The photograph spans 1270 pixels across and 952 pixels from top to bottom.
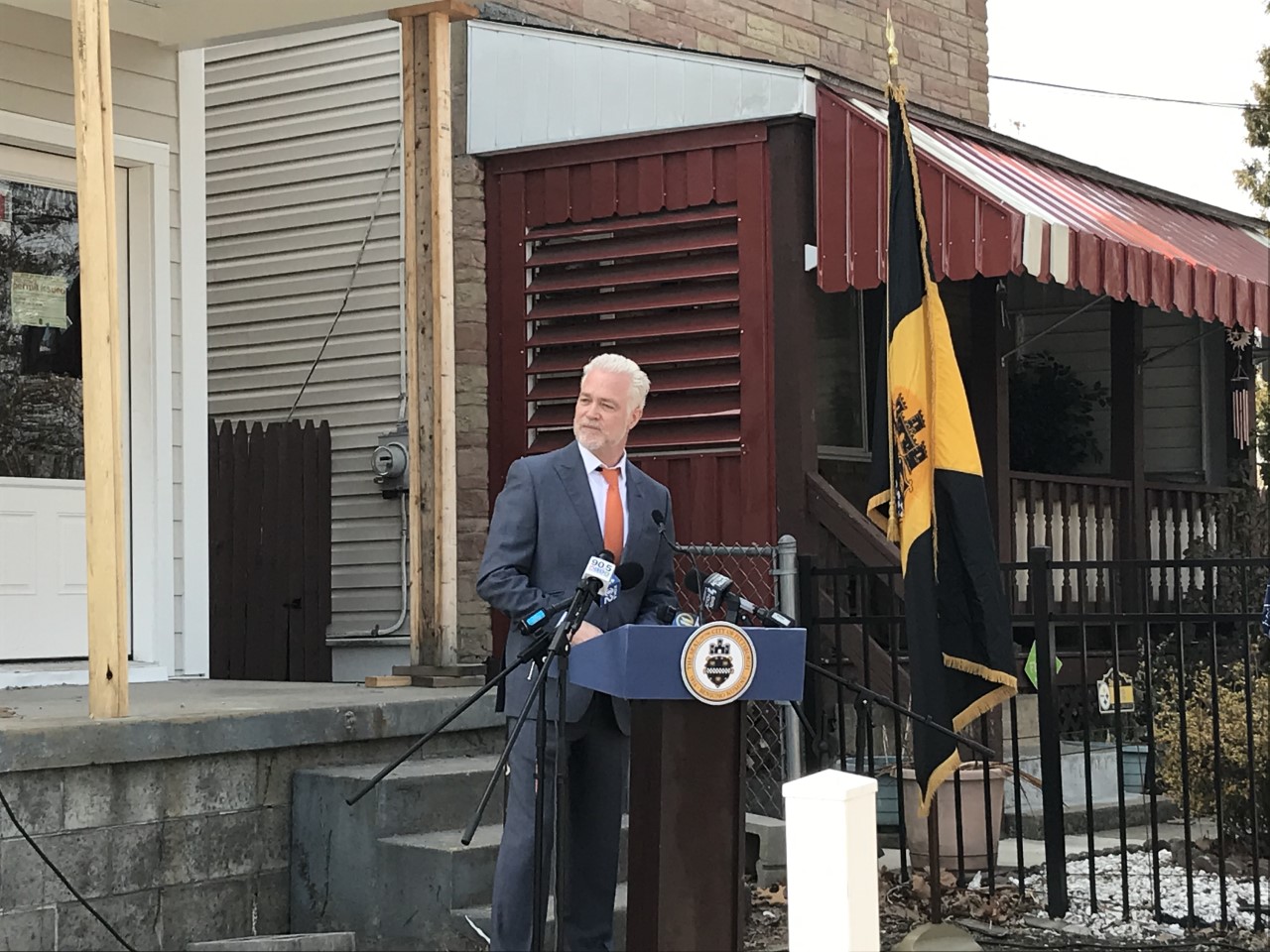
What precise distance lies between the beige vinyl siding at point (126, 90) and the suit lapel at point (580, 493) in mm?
4321

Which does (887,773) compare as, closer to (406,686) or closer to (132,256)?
(406,686)

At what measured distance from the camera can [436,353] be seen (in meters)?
8.88

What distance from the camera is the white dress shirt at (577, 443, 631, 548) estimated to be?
18.8 feet

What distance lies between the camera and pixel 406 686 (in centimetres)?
859

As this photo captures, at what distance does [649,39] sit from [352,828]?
6.77m

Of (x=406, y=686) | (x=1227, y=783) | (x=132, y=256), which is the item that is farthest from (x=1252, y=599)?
(x=132, y=256)

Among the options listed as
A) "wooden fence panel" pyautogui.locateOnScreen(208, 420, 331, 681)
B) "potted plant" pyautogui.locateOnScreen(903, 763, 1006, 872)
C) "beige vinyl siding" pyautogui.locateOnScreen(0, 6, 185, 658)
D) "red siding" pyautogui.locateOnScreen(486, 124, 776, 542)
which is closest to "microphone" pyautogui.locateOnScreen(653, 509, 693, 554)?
"potted plant" pyautogui.locateOnScreen(903, 763, 1006, 872)

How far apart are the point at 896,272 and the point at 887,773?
8.72 ft

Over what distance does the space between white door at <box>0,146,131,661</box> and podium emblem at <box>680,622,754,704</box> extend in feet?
17.1

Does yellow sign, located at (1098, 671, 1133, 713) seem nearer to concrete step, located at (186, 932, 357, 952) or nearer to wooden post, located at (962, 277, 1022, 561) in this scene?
wooden post, located at (962, 277, 1022, 561)

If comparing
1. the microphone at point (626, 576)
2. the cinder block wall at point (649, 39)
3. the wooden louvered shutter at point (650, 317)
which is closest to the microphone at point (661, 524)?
the microphone at point (626, 576)

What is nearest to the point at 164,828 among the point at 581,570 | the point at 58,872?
the point at 58,872

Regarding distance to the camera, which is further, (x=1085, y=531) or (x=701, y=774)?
(x=1085, y=531)

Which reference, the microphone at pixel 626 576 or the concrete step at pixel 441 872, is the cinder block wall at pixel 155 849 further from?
the microphone at pixel 626 576
